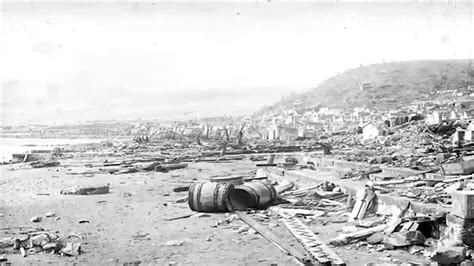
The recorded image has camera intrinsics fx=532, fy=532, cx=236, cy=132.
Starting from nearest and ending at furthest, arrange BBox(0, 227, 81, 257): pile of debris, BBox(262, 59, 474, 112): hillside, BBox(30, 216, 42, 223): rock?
BBox(0, 227, 81, 257): pile of debris < BBox(30, 216, 42, 223): rock < BBox(262, 59, 474, 112): hillside

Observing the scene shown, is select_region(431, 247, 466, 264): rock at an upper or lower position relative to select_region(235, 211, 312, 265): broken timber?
upper

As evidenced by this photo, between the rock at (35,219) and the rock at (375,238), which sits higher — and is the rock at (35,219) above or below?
below

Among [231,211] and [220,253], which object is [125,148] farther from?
[220,253]

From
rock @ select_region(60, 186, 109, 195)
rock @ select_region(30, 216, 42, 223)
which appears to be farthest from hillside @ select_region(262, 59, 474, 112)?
rock @ select_region(30, 216, 42, 223)

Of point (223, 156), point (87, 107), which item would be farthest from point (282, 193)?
point (87, 107)

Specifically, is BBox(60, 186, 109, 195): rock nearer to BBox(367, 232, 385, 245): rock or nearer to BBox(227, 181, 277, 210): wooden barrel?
BBox(227, 181, 277, 210): wooden barrel

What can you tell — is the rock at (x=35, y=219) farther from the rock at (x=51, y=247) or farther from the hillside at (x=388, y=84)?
the hillside at (x=388, y=84)

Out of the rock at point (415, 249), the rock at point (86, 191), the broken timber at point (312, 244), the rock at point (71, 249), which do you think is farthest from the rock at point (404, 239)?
the rock at point (86, 191)
